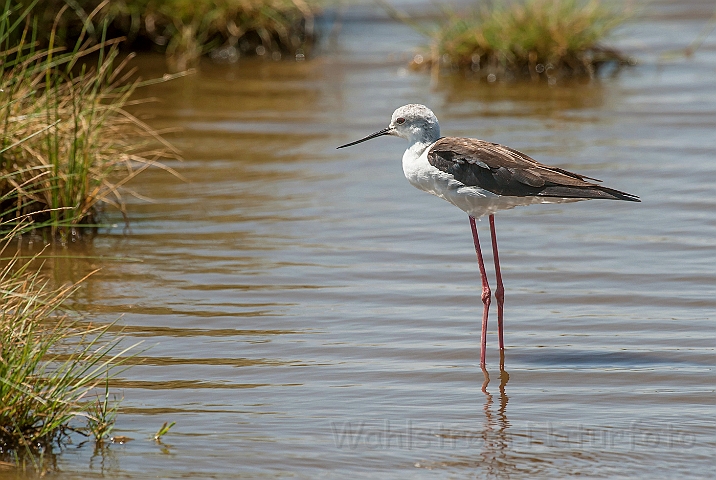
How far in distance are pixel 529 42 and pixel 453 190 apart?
6491 millimetres

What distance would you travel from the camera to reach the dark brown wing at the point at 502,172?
17.6 ft

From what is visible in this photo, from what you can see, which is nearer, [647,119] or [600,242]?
[600,242]

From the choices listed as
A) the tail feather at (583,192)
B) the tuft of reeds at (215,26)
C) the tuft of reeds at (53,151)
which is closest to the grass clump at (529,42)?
the tuft of reeds at (215,26)

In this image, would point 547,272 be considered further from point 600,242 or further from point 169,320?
point 169,320

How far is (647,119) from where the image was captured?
10273 millimetres

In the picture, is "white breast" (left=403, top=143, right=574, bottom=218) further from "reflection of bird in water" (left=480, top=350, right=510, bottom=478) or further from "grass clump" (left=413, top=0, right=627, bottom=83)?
"grass clump" (left=413, top=0, right=627, bottom=83)

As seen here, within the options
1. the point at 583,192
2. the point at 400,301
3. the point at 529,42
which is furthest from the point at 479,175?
the point at 529,42

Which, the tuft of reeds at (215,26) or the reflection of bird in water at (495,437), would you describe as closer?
the reflection of bird in water at (495,437)

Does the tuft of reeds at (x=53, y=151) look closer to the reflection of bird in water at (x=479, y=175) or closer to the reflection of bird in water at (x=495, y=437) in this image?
the reflection of bird in water at (x=479, y=175)

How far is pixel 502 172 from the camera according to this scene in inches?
215

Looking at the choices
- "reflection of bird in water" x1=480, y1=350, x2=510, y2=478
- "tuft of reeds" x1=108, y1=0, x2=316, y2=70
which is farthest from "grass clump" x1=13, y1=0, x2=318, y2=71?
"reflection of bird in water" x1=480, y1=350, x2=510, y2=478

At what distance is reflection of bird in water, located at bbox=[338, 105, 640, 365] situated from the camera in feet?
17.6

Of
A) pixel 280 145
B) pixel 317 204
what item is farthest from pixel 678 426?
pixel 280 145

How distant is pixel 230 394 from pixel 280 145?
17.2ft
